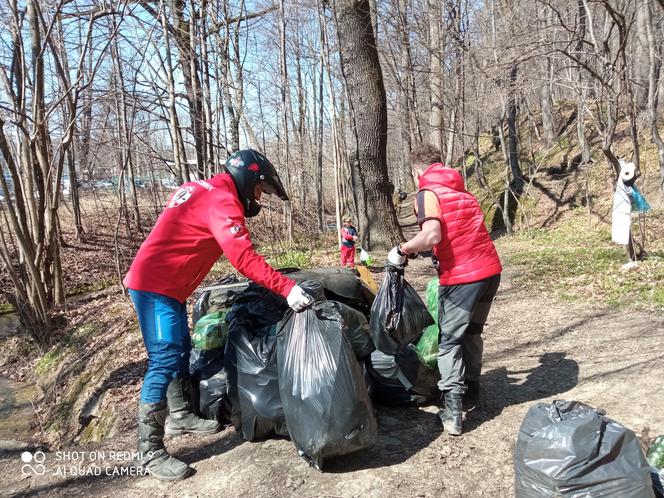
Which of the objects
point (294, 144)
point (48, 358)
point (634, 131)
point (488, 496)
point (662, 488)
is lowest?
point (48, 358)

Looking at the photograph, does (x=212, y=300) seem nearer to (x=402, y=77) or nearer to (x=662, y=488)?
(x=662, y=488)


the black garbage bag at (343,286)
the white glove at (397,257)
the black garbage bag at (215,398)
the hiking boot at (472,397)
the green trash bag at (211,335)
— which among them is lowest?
the hiking boot at (472,397)

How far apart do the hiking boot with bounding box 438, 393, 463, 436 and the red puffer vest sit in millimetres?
683

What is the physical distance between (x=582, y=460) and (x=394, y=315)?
126 cm

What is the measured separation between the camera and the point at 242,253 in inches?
105

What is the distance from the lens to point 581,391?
3.40 metres

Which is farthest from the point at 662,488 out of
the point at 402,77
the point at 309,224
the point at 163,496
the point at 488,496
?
the point at 402,77

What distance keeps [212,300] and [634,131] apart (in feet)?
20.2

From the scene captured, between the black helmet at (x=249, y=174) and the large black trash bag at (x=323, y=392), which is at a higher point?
the black helmet at (x=249, y=174)

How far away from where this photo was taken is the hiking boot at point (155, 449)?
2736 mm

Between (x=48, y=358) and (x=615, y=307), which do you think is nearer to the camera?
Result: (x=615, y=307)

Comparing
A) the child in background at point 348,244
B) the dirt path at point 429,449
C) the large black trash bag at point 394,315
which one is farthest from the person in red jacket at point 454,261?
the child in background at point 348,244

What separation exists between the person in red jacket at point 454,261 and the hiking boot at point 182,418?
1503 millimetres

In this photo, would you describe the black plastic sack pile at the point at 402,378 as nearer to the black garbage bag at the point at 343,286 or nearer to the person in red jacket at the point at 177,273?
the black garbage bag at the point at 343,286
